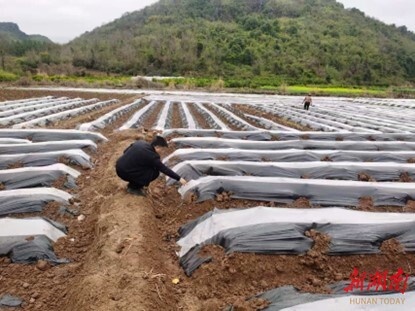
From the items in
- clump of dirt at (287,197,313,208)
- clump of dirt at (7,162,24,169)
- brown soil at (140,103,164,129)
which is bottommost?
brown soil at (140,103,164,129)

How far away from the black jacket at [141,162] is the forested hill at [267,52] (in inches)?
1451

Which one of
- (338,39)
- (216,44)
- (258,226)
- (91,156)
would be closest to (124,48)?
(216,44)

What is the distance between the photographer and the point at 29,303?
2.70 m

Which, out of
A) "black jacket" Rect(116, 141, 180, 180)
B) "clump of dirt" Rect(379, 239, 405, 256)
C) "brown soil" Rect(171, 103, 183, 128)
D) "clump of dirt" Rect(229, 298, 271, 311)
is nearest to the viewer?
"clump of dirt" Rect(229, 298, 271, 311)

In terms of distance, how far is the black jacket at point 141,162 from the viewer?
3959mm

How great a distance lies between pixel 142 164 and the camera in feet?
13.5

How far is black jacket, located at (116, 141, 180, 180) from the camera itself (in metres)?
3.96

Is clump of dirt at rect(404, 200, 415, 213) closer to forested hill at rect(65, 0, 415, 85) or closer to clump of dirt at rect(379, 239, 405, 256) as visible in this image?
clump of dirt at rect(379, 239, 405, 256)

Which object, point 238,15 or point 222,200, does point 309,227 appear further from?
point 238,15

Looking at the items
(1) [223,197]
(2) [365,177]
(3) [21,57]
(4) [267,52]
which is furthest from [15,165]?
(3) [21,57]

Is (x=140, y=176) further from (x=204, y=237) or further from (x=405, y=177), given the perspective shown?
(x=405, y=177)

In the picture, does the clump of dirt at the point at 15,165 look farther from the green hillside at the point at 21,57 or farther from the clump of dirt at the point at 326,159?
the green hillside at the point at 21,57

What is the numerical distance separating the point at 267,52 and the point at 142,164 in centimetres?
5127

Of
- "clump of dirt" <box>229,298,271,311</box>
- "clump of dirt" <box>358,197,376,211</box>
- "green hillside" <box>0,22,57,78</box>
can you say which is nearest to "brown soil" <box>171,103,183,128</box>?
"clump of dirt" <box>358,197,376,211</box>
